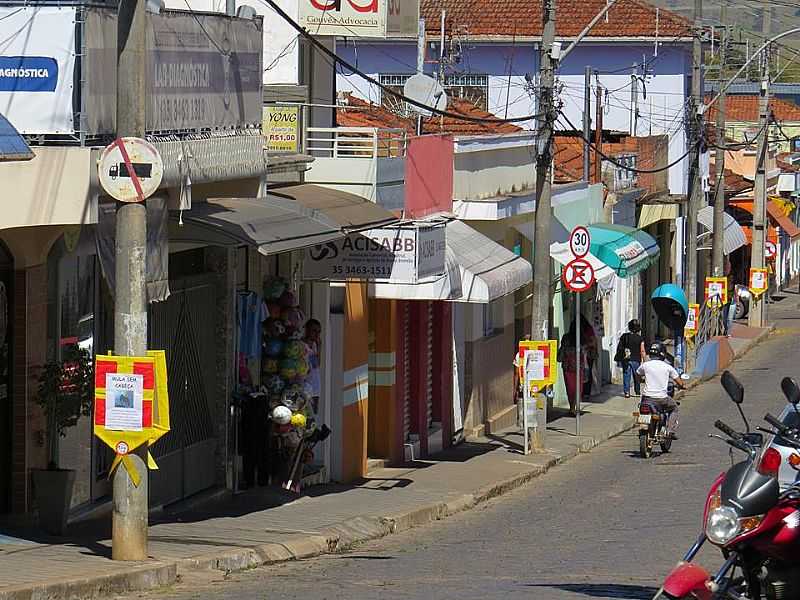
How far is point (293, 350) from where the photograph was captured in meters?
18.7

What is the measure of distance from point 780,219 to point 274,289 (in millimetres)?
52819

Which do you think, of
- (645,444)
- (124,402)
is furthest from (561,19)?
(124,402)

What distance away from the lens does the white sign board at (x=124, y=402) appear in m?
12.4

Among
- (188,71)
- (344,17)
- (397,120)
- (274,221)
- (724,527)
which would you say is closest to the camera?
(724,527)

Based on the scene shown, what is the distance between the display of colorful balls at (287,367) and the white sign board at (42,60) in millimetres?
6371

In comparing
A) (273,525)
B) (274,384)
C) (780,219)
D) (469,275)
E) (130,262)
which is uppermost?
(130,262)

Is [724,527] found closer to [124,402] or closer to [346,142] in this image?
[124,402]

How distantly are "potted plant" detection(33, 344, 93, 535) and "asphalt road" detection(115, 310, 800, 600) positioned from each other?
6.42ft

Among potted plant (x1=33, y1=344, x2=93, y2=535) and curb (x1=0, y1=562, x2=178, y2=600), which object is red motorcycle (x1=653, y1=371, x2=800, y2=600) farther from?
potted plant (x1=33, y1=344, x2=93, y2=535)

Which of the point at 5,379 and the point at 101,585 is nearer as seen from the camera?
the point at 101,585

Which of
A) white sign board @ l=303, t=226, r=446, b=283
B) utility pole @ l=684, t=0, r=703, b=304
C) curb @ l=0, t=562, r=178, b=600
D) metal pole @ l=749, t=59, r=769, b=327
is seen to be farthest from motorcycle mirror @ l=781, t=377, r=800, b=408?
metal pole @ l=749, t=59, r=769, b=327

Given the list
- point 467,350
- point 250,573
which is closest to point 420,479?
point 467,350

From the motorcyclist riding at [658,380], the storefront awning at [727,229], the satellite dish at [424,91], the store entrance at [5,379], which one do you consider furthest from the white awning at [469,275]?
the storefront awning at [727,229]

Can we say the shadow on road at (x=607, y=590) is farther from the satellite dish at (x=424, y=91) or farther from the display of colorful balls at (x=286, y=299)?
the satellite dish at (x=424, y=91)
